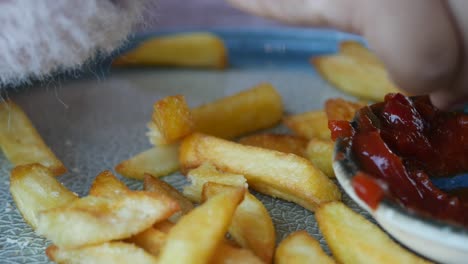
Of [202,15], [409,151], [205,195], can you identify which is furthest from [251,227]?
[202,15]

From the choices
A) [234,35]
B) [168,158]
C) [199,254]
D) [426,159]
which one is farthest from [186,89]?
[199,254]

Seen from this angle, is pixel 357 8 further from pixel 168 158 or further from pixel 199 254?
pixel 168 158

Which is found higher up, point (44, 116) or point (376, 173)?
point (376, 173)

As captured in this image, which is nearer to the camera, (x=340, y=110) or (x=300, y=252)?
(x=300, y=252)

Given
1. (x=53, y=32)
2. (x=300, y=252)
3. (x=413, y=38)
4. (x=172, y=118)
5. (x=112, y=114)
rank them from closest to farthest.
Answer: (x=413, y=38), (x=300, y=252), (x=53, y=32), (x=172, y=118), (x=112, y=114)

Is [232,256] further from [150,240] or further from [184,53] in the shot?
[184,53]

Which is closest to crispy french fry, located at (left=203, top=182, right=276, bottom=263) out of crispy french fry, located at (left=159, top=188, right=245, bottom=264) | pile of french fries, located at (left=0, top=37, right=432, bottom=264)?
pile of french fries, located at (left=0, top=37, right=432, bottom=264)

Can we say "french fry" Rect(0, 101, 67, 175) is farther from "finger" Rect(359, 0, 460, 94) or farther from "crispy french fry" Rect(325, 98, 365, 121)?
"finger" Rect(359, 0, 460, 94)
